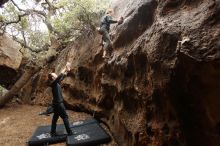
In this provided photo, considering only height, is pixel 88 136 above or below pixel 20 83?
below

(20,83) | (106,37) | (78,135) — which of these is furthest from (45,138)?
(20,83)

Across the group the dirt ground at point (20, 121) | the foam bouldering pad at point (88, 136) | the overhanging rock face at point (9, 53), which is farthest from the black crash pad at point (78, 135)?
the overhanging rock face at point (9, 53)

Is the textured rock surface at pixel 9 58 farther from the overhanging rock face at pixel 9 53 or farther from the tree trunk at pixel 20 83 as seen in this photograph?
the tree trunk at pixel 20 83

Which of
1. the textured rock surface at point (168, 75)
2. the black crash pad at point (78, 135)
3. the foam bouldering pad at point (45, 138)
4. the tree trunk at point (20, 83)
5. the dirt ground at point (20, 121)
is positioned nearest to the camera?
the textured rock surface at point (168, 75)

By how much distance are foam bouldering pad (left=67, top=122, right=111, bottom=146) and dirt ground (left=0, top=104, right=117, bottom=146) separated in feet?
1.01

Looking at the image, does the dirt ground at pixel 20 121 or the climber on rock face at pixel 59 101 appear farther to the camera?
the dirt ground at pixel 20 121

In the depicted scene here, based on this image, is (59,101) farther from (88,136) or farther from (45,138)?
(88,136)

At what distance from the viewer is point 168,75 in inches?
171

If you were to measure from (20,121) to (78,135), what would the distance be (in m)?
4.48

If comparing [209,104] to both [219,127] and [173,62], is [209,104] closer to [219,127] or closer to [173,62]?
[219,127]

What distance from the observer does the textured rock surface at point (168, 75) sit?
367 cm

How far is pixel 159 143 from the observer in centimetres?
486

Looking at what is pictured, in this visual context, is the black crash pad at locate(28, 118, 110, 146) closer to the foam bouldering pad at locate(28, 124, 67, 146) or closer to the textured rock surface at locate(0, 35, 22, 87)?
the foam bouldering pad at locate(28, 124, 67, 146)

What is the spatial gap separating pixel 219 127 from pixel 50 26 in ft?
39.5
